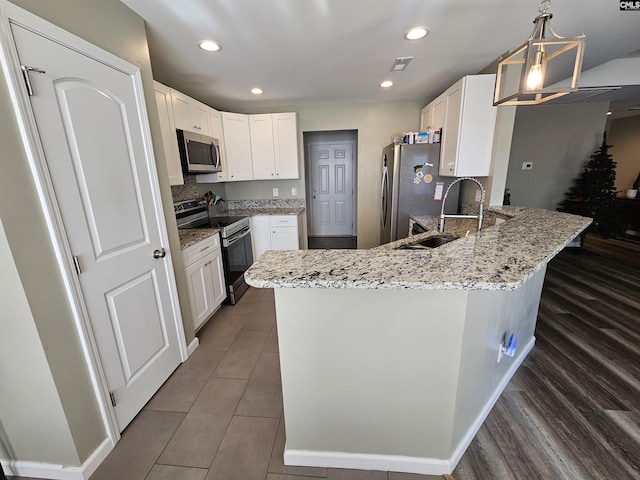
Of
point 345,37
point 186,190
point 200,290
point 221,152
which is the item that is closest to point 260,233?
point 186,190

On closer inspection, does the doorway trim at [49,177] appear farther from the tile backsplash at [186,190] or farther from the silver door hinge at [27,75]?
the tile backsplash at [186,190]

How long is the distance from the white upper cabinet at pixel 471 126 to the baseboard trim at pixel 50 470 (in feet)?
10.8

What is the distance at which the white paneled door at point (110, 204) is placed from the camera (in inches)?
45.2

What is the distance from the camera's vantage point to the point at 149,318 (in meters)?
1.68

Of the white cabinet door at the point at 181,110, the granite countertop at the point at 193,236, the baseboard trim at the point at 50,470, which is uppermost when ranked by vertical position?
the white cabinet door at the point at 181,110

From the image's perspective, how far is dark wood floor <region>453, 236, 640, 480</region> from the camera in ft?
4.15

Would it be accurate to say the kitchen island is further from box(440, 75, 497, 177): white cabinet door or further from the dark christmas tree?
the dark christmas tree

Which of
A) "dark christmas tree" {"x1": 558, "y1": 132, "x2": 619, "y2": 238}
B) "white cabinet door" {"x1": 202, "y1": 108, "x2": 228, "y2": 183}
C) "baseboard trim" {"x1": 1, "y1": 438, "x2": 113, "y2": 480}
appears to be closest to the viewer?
"baseboard trim" {"x1": 1, "y1": 438, "x2": 113, "y2": 480}

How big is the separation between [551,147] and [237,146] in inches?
201

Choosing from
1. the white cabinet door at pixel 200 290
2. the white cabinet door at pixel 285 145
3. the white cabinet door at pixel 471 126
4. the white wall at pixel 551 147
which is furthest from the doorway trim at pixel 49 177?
the white wall at pixel 551 147

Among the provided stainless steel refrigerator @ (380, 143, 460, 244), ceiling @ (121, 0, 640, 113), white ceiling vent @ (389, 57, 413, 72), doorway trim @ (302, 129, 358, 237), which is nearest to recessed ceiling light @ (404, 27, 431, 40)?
ceiling @ (121, 0, 640, 113)

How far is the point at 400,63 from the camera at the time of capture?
2420 mm

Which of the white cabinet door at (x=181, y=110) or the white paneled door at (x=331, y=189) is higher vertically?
the white cabinet door at (x=181, y=110)

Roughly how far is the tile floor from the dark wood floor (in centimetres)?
47
